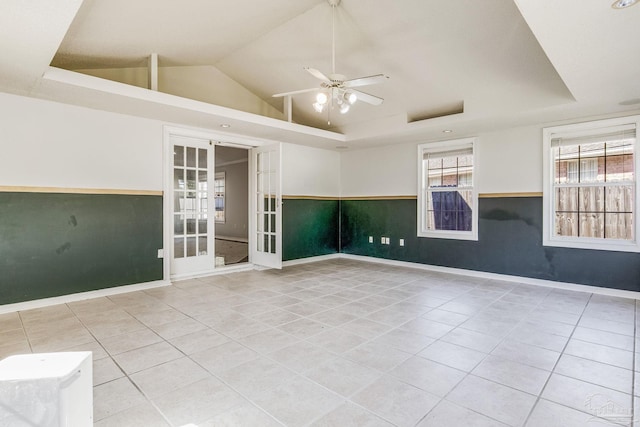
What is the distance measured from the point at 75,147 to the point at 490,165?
18.4ft

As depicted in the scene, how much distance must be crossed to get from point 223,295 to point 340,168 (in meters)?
4.02

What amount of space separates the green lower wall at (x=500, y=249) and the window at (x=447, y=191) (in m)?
0.14

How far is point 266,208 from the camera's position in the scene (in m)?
5.87

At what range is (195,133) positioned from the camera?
4.97 m

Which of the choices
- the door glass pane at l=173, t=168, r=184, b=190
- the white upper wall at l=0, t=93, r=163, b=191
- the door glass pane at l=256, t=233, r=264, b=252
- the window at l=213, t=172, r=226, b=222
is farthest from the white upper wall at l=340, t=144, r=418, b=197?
the window at l=213, t=172, r=226, b=222

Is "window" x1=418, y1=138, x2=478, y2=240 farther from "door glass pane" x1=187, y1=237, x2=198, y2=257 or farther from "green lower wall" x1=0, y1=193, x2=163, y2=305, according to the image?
"green lower wall" x1=0, y1=193, x2=163, y2=305

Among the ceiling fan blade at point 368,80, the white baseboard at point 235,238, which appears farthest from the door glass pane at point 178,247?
the white baseboard at point 235,238

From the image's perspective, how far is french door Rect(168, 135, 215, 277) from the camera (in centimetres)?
495

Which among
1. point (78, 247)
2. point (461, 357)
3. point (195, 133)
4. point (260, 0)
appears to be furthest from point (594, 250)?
point (78, 247)

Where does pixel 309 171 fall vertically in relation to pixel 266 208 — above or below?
above

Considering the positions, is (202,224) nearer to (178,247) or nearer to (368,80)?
(178,247)

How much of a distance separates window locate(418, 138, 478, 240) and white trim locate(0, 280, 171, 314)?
171 inches

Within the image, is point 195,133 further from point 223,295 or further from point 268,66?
point 223,295

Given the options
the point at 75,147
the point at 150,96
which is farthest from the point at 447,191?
the point at 75,147
